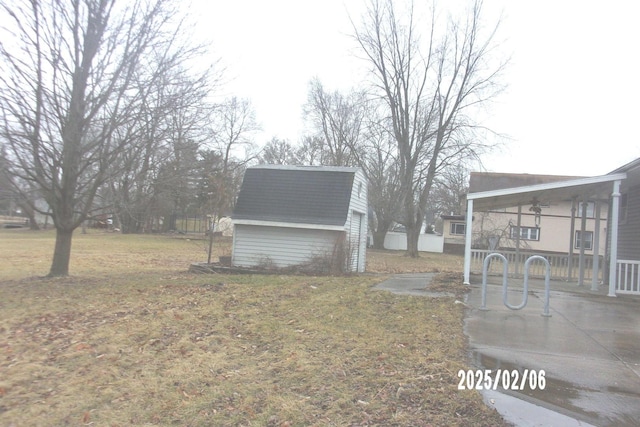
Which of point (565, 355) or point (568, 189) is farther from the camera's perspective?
point (568, 189)

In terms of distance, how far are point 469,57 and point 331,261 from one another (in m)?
23.2

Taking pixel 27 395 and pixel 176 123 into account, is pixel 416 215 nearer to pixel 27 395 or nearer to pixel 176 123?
pixel 176 123

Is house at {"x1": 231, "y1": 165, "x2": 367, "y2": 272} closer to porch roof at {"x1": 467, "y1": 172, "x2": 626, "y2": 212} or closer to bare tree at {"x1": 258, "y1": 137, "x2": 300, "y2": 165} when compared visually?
porch roof at {"x1": 467, "y1": 172, "x2": 626, "y2": 212}

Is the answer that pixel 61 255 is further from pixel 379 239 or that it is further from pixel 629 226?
pixel 379 239

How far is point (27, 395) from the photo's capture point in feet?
14.5

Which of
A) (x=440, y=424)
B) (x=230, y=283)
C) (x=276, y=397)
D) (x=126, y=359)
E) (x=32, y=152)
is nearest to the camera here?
(x=440, y=424)

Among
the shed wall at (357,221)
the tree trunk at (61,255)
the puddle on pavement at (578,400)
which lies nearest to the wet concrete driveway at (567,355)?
the puddle on pavement at (578,400)

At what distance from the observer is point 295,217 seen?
15727 millimetres

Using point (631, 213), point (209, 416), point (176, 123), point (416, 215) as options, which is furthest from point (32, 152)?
point (416, 215)

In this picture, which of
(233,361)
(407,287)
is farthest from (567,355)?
(407,287)

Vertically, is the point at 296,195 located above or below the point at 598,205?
below

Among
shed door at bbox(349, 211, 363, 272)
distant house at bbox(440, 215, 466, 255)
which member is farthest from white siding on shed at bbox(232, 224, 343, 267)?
distant house at bbox(440, 215, 466, 255)

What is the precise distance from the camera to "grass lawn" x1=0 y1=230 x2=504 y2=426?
13.0 ft

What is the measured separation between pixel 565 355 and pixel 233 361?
4.01 m
